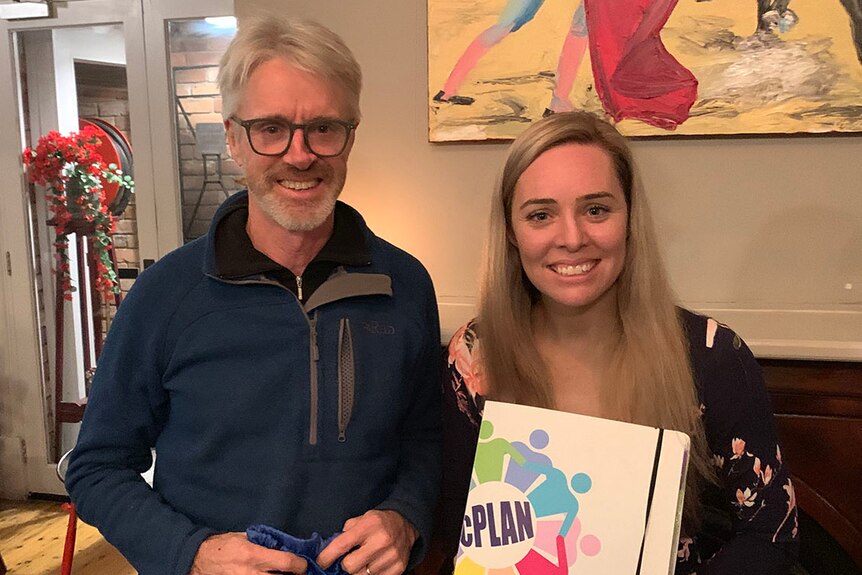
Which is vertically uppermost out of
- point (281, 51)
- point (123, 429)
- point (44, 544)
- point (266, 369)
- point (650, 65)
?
point (650, 65)

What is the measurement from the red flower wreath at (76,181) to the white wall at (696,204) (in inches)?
61.4

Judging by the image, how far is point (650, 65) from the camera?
1.90 meters

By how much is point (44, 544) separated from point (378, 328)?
2.58m

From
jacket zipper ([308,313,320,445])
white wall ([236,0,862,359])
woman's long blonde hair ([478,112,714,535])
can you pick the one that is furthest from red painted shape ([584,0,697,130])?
jacket zipper ([308,313,320,445])

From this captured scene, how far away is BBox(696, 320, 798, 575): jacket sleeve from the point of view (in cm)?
113

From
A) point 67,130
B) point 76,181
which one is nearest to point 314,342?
point 76,181

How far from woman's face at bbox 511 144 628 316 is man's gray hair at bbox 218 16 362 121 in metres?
0.40

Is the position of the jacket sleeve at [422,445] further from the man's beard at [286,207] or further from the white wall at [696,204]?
the white wall at [696,204]

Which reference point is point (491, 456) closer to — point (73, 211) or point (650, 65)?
point (650, 65)

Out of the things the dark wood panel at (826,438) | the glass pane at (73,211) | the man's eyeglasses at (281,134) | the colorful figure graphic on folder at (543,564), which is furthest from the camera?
the glass pane at (73,211)

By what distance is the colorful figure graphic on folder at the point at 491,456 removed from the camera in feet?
3.39

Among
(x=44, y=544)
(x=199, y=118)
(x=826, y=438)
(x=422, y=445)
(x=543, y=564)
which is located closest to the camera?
(x=543, y=564)

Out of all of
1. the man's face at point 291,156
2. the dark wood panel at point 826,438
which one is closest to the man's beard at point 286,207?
the man's face at point 291,156

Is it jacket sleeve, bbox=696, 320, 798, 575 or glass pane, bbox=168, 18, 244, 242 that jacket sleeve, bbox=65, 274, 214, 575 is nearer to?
jacket sleeve, bbox=696, 320, 798, 575
